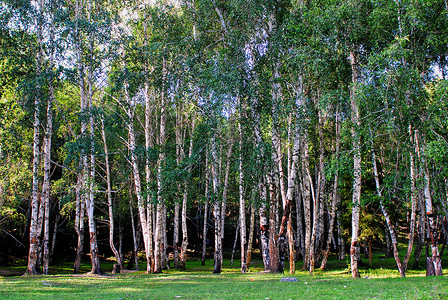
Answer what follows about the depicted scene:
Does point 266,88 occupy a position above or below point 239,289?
above

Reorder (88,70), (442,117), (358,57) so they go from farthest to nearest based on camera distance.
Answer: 1. (88,70)
2. (358,57)
3. (442,117)

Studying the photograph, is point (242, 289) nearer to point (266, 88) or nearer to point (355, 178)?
point (355, 178)

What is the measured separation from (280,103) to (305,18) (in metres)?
3.82

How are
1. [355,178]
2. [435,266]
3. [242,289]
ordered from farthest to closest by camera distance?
[355,178] < [435,266] < [242,289]

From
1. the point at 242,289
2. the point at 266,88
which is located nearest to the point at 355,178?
the point at 266,88

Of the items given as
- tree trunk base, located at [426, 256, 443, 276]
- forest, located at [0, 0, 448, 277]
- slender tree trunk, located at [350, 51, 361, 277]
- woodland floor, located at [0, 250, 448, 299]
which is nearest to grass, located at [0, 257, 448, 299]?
woodland floor, located at [0, 250, 448, 299]

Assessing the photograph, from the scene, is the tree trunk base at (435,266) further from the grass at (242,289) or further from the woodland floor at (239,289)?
the grass at (242,289)

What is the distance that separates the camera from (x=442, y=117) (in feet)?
41.0

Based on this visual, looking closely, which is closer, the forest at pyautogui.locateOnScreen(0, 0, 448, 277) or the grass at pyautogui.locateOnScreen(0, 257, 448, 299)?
the grass at pyautogui.locateOnScreen(0, 257, 448, 299)

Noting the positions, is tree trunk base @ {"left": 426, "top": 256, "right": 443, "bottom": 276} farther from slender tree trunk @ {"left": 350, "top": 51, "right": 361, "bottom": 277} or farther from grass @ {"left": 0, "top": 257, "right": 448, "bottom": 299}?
slender tree trunk @ {"left": 350, "top": 51, "right": 361, "bottom": 277}

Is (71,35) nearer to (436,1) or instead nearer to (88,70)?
(88,70)

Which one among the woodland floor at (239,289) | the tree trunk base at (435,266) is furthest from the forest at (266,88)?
the woodland floor at (239,289)

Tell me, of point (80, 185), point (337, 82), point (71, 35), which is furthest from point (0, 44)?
point (337, 82)

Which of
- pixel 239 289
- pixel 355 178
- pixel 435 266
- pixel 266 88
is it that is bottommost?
pixel 239 289
